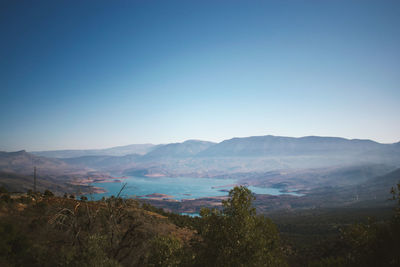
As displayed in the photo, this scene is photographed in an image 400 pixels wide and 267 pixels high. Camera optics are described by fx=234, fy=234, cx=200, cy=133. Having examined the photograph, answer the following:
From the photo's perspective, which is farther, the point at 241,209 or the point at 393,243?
the point at 241,209

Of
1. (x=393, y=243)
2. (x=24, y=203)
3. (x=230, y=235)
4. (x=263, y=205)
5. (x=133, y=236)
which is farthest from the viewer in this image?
(x=263, y=205)

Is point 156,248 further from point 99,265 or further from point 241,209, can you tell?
point 241,209

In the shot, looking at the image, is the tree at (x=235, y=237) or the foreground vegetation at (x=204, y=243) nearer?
the foreground vegetation at (x=204, y=243)

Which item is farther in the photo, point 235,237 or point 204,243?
point 204,243

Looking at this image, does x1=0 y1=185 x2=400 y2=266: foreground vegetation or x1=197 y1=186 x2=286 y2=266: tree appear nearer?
x1=0 y1=185 x2=400 y2=266: foreground vegetation

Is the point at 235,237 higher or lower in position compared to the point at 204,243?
higher

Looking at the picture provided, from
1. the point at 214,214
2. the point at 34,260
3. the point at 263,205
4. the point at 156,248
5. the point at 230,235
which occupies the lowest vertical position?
the point at 263,205

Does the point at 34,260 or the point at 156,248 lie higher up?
the point at 156,248

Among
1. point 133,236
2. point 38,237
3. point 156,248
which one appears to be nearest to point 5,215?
point 38,237
